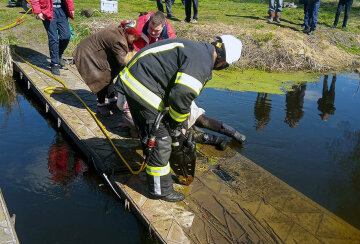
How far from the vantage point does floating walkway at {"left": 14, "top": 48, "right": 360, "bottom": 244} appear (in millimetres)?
3672

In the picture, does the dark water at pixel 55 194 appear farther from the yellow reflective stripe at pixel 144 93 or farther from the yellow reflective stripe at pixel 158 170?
the yellow reflective stripe at pixel 144 93

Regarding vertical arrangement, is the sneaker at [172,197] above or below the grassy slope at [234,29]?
below

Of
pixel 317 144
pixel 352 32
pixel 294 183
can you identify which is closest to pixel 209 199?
pixel 294 183

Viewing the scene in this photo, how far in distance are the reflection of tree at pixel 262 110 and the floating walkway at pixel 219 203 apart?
65.9 inches

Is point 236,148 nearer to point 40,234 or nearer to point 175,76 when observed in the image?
point 175,76

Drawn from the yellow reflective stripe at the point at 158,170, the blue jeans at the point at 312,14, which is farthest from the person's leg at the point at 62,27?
the blue jeans at the point at 312,14

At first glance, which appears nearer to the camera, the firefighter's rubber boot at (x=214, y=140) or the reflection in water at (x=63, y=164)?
the reflection in water at (x=63, y=164)

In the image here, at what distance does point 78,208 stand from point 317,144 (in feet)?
13.5

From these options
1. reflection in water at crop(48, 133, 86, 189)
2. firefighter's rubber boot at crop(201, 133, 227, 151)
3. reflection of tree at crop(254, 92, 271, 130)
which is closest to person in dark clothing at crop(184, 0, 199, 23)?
reflection of tree at crop(254, 92, 271, 130)

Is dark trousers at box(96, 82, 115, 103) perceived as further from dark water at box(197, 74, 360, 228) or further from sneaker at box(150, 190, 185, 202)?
sneaker at box(150, 190, 185, 202)

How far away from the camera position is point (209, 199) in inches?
164

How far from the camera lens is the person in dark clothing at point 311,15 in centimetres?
1195

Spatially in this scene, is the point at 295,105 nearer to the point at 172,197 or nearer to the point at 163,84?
the point at 172,197

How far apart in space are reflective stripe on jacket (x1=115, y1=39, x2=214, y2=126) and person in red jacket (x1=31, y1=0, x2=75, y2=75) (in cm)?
422
